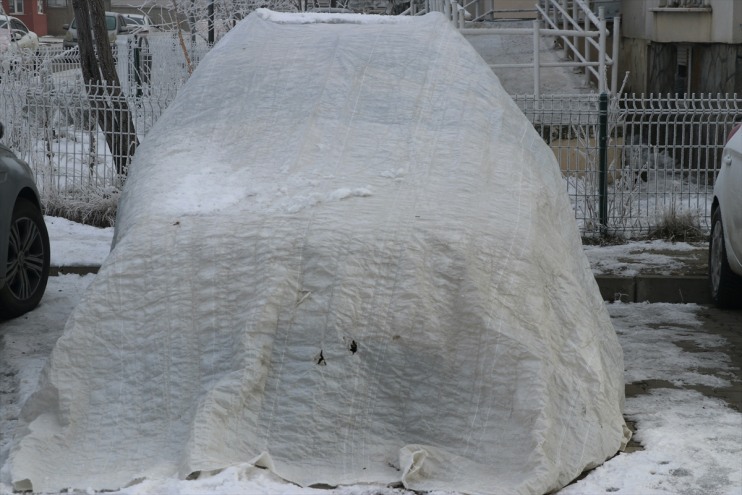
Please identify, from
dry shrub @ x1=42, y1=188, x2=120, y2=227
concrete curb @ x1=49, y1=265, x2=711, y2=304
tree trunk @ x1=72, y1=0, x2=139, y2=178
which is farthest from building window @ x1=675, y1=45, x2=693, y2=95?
dry shrub @ x1=42, y1=188, x2=120, y2=227

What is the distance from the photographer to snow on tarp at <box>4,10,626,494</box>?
4.31 metres

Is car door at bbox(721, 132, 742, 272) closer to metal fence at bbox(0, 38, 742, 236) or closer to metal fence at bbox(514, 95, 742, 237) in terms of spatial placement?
metal fence at bbox(0, 38, 742, 236)

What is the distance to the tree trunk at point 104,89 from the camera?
1010 centimetres

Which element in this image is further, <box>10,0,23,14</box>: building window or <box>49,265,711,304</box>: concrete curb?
<box>10,0,23,14</box>: building window

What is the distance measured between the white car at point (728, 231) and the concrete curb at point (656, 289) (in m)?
0.24

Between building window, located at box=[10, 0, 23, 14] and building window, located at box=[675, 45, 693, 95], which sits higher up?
building window, located at box=[10, 0, 23, 14]

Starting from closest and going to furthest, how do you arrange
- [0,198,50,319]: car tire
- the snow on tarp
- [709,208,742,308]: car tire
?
the snow on tarp
[0,198,50,319]: car tire
[709,208,742,308]: car tire

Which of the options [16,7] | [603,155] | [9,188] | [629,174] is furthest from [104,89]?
[16,7]

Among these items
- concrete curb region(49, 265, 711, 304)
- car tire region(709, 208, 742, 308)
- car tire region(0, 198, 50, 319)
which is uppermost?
car tire region(0, 198, 50, 319)

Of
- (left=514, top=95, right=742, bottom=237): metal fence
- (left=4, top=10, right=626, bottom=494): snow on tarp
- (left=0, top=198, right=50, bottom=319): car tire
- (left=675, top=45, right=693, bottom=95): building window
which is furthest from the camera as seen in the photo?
(left=675, top=45, right=693, bottom=95): building window

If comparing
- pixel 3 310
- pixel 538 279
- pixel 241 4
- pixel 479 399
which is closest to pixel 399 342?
pixel 479 399

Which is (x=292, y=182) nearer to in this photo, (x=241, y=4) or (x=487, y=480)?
(x=487, y=480)

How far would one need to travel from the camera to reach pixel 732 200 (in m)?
7.05

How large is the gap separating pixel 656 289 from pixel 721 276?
0.64 meters
